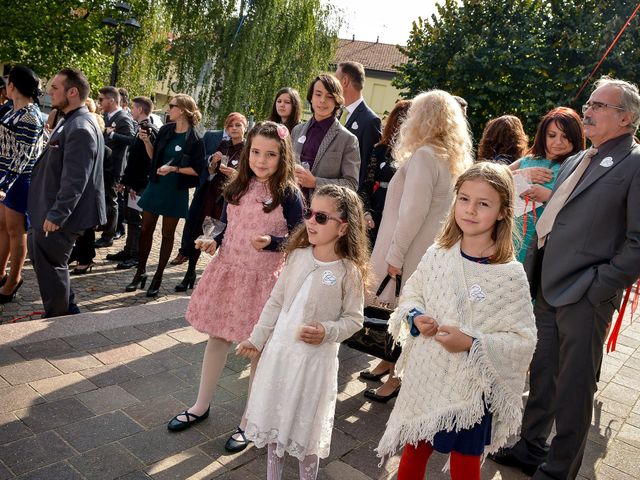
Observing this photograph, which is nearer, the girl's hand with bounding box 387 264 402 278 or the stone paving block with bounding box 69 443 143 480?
the stone paving block with bounding box 69 443 143 480

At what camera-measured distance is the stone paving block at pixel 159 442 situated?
2.97 m

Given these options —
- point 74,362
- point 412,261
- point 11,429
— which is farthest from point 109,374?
point 412,261

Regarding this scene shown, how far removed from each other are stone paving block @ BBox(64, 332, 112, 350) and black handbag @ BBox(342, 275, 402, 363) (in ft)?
6.40

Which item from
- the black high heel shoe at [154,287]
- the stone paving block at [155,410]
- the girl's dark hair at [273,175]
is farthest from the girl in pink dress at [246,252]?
the black high heel shoe at [154,287]

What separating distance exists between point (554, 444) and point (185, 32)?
19.7 meters

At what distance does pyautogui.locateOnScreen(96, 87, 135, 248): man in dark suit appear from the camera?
7.87 m

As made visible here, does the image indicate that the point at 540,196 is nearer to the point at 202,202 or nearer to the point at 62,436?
the point at 62,436

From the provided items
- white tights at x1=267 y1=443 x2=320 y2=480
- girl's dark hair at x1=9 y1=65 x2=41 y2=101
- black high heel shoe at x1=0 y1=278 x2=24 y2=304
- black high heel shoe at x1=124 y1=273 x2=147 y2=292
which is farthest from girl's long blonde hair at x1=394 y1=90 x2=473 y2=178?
black high heel shoe at x1=0 y1=278 x2=24 y2=304

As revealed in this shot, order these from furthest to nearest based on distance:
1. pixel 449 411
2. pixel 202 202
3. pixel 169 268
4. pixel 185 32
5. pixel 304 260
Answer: pixel 185 32, pixel 169 268, pixel 202 202, pixel 304 260, pixel 449 411

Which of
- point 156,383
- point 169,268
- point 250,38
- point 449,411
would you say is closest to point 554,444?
point 449,411

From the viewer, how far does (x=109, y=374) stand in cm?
383

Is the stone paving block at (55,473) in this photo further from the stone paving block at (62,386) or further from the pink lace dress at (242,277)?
the pink lace dress at (242,277)

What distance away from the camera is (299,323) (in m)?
2.72

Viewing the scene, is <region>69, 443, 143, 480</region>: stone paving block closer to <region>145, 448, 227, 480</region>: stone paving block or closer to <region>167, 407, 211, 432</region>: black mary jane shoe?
<region>145, 448, 227, 480</region>: stone paving block
